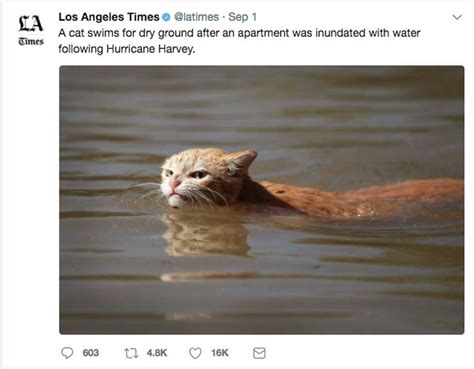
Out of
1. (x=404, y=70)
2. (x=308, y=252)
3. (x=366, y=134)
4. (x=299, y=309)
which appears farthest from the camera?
(x=404, y=70)

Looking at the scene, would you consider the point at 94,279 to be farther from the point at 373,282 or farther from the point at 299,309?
the point at 373,282

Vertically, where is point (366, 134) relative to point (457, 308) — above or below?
above

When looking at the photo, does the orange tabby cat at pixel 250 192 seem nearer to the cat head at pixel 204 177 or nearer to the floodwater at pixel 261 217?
the cat head at pixel 204 177
